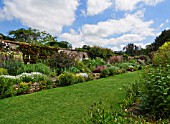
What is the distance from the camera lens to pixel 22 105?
4.85 meters

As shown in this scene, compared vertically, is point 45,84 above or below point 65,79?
below

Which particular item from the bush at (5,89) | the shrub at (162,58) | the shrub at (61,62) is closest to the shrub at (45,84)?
the bush at (5,89)

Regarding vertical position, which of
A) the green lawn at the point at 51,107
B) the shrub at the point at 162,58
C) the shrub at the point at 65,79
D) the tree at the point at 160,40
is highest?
the tree at the point at 160,40

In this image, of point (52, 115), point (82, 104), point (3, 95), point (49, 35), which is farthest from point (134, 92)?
point (49, 35)

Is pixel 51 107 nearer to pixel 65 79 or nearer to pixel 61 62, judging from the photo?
pixel 65 79

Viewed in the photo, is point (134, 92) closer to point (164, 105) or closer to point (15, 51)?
point (164, 105)

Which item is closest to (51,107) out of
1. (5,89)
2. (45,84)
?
Answer: (5,89)

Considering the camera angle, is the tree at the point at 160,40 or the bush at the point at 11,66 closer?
the bush at the point at 11,66

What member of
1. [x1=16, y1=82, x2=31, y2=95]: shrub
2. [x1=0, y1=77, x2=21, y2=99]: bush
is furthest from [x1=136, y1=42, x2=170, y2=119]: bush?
[x1=16, y1=82, x2=31, y2=95]: shrub

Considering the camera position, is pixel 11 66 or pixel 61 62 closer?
pixel 11 66

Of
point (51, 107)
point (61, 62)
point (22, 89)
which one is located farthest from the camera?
point (61, 62)

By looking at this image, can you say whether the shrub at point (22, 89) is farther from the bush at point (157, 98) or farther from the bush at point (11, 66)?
the bush at point (157, 98)

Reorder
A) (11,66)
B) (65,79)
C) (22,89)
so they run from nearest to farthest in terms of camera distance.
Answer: (22,89), (65,79), (11,66)

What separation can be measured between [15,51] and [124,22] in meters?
6.51
